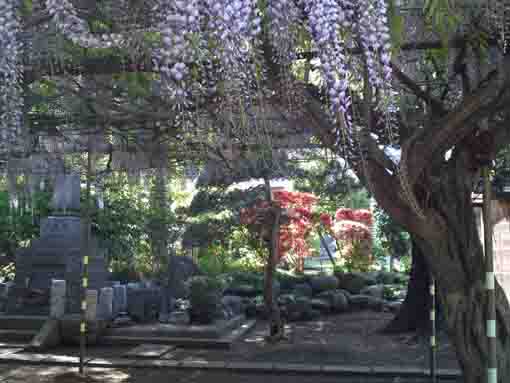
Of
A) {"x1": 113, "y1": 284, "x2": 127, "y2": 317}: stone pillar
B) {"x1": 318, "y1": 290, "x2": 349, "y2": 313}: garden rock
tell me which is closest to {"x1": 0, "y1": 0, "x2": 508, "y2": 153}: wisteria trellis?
{"x1": 113, "y1": 284, "x2": 127, "y2": 317}: stone pillar

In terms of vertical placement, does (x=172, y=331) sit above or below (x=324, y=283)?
below

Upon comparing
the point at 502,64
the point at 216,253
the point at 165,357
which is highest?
the point at 502,64

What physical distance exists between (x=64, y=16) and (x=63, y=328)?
5.73m

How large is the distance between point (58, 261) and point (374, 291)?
5.86 meters

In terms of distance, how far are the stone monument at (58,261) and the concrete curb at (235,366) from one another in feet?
6.36

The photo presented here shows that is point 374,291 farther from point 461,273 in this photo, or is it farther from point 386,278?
point 461,273

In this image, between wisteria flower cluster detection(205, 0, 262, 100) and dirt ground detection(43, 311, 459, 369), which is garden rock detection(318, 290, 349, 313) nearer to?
dirt ground detection(43, 311, 459, 369)

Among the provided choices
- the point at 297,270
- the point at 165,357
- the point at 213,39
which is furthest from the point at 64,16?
the point at 297,270

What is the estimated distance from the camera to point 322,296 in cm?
1162

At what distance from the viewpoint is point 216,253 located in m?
13.9

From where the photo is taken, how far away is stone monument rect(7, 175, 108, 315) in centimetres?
908

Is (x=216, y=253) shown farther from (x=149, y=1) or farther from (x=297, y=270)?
(x=149, y=1)

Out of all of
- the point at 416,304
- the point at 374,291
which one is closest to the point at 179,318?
the point at 416,304

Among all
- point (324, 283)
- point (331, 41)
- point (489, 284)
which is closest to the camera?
point (331, 41)
